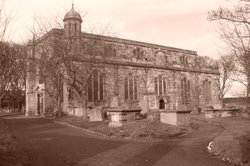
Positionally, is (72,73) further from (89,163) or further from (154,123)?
(89,163)

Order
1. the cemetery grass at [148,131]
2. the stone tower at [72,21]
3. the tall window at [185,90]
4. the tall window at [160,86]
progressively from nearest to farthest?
the cemetery grass at [148,131] → the stone tower at [72,21] → the tall window at [160,86] → the tall window at [185,90]

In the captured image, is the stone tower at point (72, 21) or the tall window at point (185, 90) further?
the tall window at point (185, 90)

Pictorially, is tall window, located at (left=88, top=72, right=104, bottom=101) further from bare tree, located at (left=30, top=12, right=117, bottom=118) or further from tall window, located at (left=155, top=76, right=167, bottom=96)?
tall window, located at (left=155, top=76, right=167, bottom=96)

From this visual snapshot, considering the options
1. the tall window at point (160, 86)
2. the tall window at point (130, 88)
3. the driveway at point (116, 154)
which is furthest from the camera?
the tall window at point (160, 86)

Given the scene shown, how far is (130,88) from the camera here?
3772 centimetres

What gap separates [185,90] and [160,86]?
579cm

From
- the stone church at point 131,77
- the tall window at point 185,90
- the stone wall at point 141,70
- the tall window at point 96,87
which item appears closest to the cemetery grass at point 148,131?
the stone church at point 131,77

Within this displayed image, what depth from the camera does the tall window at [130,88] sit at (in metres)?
37.2

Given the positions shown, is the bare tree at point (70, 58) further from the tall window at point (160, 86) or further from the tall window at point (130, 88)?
the tall window at point (160, 86)

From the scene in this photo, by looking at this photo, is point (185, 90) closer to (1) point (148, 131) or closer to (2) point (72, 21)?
(2) point (72, 21)

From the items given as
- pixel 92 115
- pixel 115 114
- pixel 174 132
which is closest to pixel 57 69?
pixel 92 115

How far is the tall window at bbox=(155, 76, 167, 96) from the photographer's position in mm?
40938

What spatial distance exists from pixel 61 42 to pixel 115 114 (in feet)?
35.0

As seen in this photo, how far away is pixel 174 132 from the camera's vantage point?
1416 cm
